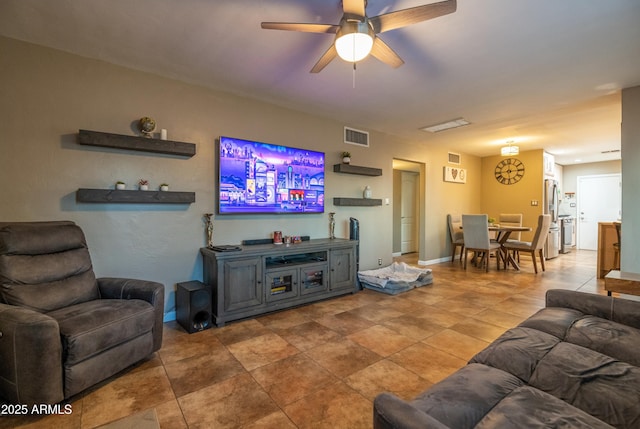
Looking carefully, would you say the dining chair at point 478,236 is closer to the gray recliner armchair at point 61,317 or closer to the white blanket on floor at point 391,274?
the white blanket on floor at point 391,274

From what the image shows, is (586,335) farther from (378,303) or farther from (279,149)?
(279,149)

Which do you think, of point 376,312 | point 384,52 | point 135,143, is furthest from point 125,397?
point 384,52

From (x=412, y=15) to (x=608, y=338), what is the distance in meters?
2.13

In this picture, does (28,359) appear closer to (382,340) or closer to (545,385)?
(382,340)

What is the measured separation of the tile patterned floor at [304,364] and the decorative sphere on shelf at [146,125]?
1944 millimetres

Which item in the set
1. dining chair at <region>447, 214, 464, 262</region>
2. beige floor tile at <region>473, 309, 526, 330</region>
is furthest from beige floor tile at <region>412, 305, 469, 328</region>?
dining chair at <region>447, 214, 464, 262</region>

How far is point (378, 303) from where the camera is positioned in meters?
3.66

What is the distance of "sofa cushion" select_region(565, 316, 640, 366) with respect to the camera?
1485mm

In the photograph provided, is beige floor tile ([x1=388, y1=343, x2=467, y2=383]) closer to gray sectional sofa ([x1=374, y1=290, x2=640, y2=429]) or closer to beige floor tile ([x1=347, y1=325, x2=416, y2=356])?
beige floor tile ([x1=347, y1=325, x2=416, y2=356])

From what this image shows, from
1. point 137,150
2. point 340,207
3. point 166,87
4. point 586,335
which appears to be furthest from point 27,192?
point 586,335

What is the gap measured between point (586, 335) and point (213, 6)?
311 centimetres

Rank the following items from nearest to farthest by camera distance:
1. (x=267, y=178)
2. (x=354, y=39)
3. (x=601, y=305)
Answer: (x=354, y=39)
(x=601, y=305)
(x=267, y=178)

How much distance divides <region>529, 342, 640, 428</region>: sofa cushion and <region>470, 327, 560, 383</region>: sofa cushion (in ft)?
0.11

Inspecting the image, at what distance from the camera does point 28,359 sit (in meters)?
1.60
